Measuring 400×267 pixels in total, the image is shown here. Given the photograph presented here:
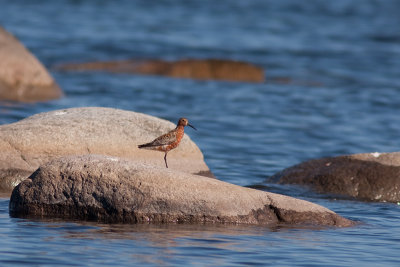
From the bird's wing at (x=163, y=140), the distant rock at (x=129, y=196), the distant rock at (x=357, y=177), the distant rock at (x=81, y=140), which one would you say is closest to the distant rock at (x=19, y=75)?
the distant rock at (x=81, y=140)

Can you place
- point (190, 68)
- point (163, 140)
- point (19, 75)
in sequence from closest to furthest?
1. point (163, 140)
2. point (19, 75)
3. point (190, 68)

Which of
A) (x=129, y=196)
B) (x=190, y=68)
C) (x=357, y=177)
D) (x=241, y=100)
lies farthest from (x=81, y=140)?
(x=190, y=68)

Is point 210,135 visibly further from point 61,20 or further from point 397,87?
point 61,20

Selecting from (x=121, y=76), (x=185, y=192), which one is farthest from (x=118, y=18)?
(x=185, y=192)

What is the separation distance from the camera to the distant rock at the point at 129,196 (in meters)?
7.38

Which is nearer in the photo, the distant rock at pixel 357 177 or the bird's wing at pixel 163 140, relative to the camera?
the bird's wing at pixel 163 140

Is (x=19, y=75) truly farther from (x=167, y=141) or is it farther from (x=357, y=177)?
(x=357, y=177)

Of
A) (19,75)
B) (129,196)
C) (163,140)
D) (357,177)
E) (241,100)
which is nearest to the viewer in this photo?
(129,196)

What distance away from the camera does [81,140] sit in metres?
9.28

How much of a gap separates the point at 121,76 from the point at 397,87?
7103 mm

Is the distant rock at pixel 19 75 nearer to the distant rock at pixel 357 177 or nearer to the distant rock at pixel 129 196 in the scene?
the distant rock at pixel 357 177

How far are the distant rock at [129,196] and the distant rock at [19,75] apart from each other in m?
8.24

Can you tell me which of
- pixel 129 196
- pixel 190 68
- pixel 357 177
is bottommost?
pixel 129 196

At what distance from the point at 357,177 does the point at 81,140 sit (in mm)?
3436
